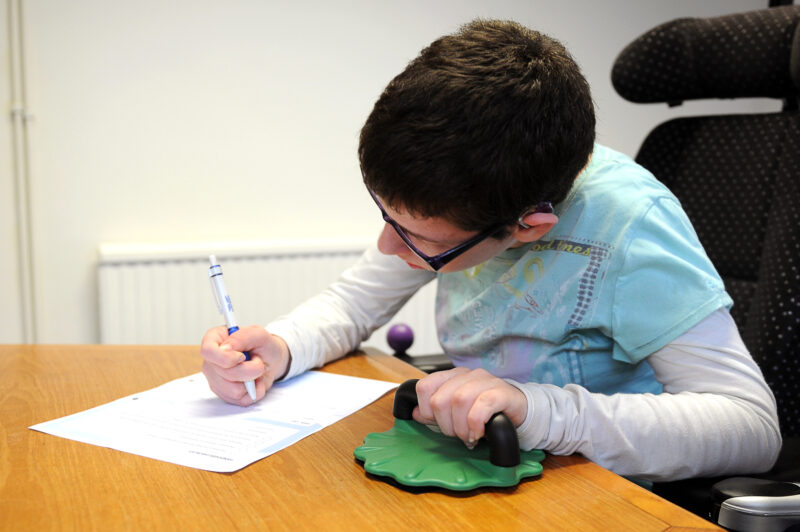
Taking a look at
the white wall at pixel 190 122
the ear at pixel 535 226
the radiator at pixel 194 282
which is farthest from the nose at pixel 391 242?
the white wall at pixel 190 122

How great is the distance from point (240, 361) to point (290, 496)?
283 millimetres

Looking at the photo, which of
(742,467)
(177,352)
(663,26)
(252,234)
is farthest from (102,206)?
(742,467)

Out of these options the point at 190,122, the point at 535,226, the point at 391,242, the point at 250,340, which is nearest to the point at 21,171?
the point at 190,122

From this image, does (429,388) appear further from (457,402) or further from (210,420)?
(210,420)

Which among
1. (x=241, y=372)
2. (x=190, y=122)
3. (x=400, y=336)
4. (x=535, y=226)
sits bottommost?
(x=400, y=336)

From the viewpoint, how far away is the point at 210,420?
0.83 meters

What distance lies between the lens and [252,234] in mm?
2266

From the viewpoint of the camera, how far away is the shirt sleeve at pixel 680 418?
732 millimetres

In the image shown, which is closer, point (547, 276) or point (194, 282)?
point (547, 276)

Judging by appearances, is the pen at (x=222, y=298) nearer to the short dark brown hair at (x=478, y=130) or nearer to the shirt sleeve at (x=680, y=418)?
the short dark brown hair at (x=478, y=130)

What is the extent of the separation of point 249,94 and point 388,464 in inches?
68.0

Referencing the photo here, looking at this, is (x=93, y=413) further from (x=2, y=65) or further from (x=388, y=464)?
(x=2, y=65)

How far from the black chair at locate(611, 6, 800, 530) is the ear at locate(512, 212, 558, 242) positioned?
19.7 inches

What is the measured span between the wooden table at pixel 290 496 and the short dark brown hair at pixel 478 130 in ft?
0.87
